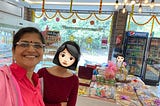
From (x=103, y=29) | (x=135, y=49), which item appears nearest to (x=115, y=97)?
(x=135, y=49)

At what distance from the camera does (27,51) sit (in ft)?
2.47

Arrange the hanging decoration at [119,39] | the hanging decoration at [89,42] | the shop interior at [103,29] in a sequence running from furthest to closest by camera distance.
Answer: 1. the hanging decoration at [89,42]
2. the hanging decoration at [119,39]
3. the shop interior at [103,29]

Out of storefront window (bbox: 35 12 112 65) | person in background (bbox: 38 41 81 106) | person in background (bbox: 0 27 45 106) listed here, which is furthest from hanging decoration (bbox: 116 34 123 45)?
person in background (bbox: 0 27 45 106)

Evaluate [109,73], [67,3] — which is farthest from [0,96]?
[67,3]

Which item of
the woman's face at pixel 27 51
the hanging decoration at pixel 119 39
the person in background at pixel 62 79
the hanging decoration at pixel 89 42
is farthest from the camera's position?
the hanging decoration at pixel 89 42

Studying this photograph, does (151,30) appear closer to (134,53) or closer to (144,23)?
(144,23)

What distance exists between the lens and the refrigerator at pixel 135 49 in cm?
510

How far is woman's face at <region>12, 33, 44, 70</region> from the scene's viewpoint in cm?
75

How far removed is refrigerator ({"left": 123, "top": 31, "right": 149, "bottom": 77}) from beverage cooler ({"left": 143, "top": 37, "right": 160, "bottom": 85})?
0.14m

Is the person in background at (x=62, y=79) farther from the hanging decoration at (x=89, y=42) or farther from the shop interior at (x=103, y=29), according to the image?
the hanging decoration at (x=89, y=42)

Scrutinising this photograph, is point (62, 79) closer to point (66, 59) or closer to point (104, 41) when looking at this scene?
point (66, 59)

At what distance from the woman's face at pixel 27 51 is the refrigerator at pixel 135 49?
482 cm

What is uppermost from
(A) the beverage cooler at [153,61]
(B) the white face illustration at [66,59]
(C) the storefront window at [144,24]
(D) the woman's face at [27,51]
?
(C) the storefront window at [144,24]

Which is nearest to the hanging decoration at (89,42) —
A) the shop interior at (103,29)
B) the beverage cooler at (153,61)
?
the shop interior at (103,29)
